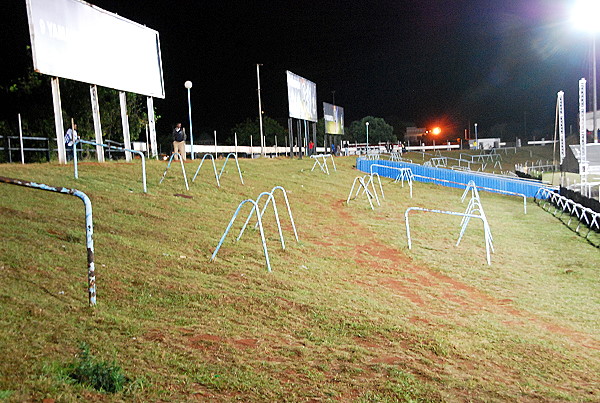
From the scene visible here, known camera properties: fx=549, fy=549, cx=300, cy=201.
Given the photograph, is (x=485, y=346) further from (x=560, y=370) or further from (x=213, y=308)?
(x=213, y=308)

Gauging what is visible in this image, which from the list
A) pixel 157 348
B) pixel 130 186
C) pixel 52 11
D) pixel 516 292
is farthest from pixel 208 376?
pixel 52 11

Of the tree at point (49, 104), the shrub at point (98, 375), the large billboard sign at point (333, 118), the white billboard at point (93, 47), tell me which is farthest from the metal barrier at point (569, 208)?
the large billboard sign at point (333, 118)

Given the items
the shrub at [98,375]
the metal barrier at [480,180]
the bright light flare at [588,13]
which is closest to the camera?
the shrub at [98,375]

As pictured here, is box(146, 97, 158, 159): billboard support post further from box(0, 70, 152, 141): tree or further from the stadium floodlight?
the stadium floodlight

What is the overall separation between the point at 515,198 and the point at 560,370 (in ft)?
96.2

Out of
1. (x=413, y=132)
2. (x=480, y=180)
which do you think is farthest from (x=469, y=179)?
(x=413, y=132)

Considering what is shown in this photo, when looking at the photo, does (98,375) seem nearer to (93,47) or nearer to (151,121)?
(93,47)

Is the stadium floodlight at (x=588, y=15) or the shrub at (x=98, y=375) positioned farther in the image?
the stadium floodlight at (x=588, y=15)

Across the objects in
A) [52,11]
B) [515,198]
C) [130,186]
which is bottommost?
[515,198]

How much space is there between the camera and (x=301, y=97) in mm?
43344

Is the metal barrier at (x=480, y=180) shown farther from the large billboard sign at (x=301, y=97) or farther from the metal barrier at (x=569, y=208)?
the large billboard sign at (x=301, y=97)

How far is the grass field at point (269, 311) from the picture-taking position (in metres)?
5.16

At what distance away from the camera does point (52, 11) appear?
18234 millimetres

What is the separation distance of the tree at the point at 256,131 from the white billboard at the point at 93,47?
51.8 metres
